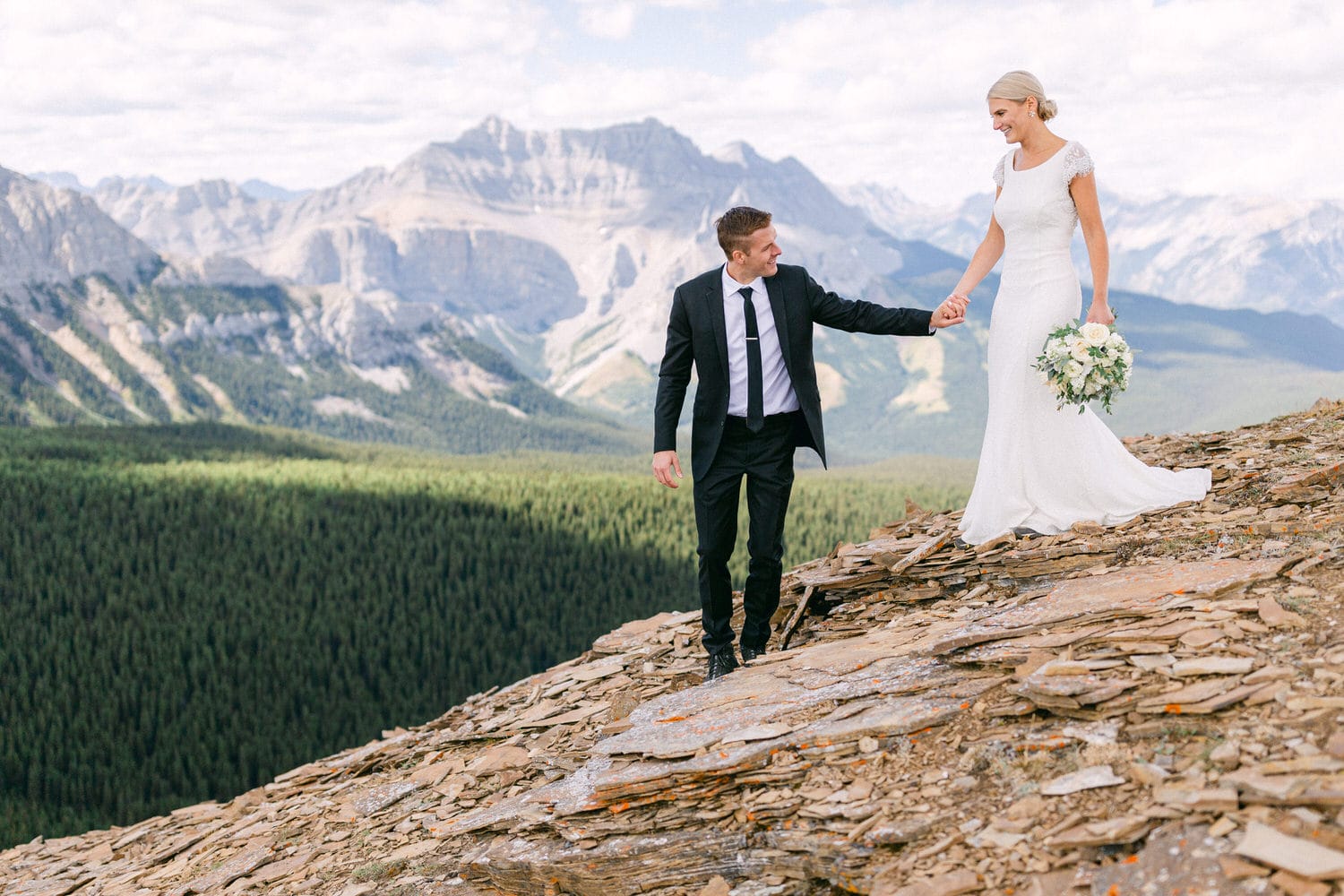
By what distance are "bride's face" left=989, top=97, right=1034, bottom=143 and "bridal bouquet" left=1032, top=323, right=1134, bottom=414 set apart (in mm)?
2361

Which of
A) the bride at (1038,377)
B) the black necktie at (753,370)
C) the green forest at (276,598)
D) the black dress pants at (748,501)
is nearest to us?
the black necktie at (753,370)

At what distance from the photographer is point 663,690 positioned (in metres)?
13.5

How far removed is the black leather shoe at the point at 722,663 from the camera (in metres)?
12.5

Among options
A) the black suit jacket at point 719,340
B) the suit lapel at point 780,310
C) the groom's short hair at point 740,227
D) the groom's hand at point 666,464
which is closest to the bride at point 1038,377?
the black suit jacket at point 719,340

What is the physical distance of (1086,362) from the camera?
12023 millimetres

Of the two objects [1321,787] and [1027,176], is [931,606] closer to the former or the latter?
[1027,176]

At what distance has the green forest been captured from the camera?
80.8m

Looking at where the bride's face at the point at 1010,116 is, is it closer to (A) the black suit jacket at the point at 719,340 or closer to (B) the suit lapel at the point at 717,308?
(A) the black suit jacket at the point at 719,340

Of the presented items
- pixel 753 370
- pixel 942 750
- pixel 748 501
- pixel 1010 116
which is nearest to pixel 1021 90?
pixel 1010 116

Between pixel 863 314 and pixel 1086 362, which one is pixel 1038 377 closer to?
pixel 1086 362

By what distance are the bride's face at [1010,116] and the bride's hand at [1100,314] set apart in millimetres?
2258

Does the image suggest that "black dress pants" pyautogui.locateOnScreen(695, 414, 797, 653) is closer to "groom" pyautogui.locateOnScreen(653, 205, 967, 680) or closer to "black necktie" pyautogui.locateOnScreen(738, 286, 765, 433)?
"groom" pyautogui.locateOnScreen(653, 205, 967, 680)

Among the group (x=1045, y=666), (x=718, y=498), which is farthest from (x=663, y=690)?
(x=1045, y=666)

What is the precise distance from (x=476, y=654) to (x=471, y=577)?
16.4 m
